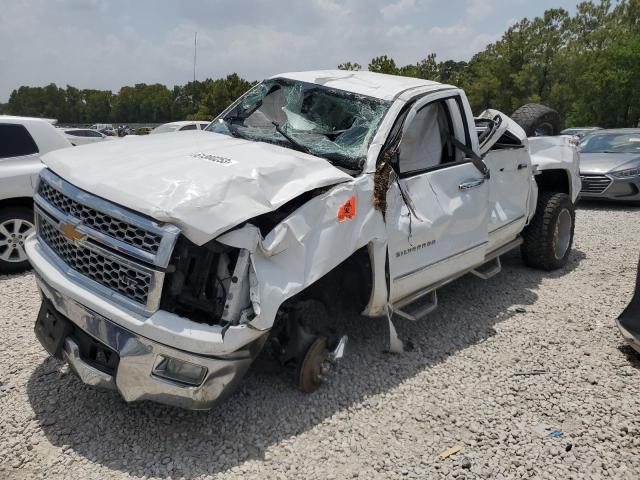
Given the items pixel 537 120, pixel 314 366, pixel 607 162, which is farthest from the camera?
pixel 607 162

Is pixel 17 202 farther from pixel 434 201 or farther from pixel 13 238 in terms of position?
pixel 434 201

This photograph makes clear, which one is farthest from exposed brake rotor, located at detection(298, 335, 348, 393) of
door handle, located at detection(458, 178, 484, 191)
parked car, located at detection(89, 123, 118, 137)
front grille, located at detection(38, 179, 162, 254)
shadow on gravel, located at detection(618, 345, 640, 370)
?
parked car, located at detection(89, 123, 118, 137)

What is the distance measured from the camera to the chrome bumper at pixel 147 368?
2.68m

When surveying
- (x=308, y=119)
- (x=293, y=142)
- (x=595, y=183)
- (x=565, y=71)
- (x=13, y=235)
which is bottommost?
(x=13, y=235)

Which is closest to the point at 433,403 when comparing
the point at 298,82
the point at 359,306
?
the point at 359,306

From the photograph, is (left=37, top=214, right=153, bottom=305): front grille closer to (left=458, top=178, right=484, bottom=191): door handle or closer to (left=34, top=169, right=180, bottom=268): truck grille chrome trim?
(left=34, top=169, right=180, bottom=268): truck grille chrome trim

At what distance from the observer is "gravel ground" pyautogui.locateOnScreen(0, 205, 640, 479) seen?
2797mm

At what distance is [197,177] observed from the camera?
9.39 ft

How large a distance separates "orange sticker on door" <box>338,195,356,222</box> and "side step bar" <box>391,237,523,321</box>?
3.05 feet

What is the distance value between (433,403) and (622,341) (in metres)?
2.00

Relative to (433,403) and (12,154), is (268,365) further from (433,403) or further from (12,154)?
(12,154)

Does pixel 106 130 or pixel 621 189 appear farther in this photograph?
pixel 106 130

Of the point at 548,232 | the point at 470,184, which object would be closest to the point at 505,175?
the point at 470,184

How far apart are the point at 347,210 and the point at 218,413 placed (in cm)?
149
